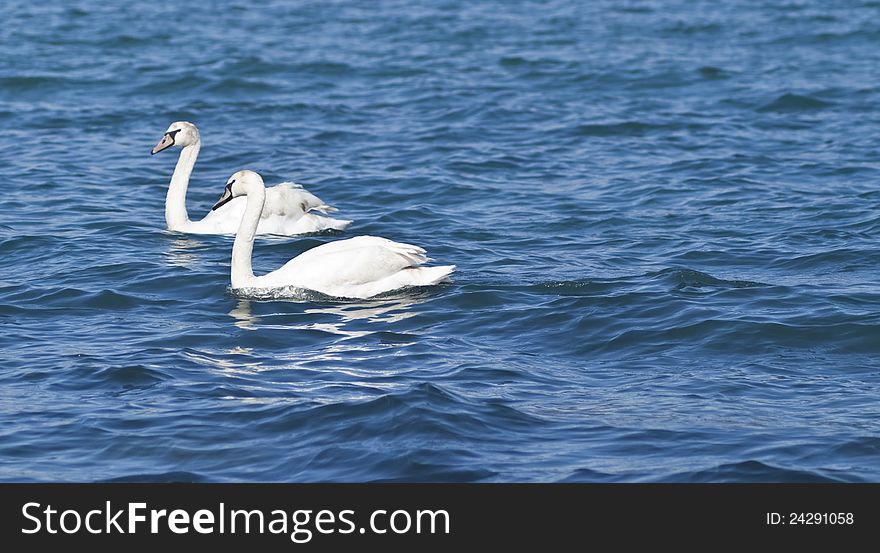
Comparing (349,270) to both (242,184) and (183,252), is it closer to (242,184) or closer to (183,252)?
(242,184)

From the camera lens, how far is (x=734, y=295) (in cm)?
1224

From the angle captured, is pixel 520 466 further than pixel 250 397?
No

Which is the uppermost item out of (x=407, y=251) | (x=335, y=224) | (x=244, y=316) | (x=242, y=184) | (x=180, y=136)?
(x=180, y=136)

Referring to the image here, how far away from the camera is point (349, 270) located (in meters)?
12.3

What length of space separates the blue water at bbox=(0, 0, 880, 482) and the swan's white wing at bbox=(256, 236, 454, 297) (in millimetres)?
196

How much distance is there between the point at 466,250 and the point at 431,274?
73.7 inches

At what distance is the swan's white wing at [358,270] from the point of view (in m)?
12.2

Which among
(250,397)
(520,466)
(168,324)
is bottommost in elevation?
(520,466)

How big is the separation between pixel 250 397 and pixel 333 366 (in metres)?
0.87

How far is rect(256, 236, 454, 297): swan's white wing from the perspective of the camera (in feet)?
40.0

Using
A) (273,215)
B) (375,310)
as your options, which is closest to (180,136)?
(273,215)
